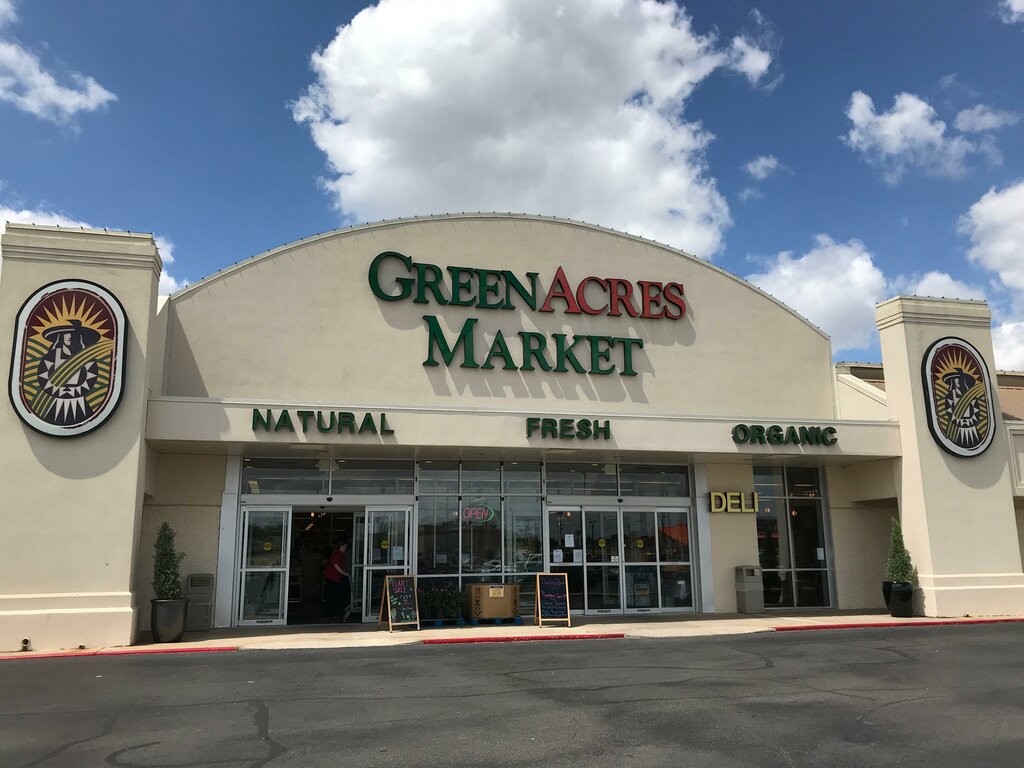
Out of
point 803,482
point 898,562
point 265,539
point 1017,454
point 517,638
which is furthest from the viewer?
point 803,482

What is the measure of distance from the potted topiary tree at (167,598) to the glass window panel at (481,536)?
6059 mm

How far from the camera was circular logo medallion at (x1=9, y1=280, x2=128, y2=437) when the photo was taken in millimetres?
15047

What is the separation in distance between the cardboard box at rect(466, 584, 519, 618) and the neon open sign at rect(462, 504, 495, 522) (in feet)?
5.58

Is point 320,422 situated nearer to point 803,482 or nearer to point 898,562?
point 803,482

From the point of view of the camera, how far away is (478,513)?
762 inches

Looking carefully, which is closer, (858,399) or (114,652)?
(114,652)

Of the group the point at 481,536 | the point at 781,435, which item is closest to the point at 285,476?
the point at 481,536

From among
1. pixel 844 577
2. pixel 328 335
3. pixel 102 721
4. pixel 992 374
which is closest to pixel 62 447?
pixel 328 335

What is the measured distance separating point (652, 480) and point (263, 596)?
9328 millimetres

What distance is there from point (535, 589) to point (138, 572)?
329 inches

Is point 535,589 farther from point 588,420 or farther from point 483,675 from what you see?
point 483,675

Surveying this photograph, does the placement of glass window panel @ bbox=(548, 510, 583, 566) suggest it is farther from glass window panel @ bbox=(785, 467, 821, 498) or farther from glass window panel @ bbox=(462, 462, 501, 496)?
glass window panel @ bbox=(785, 467, 821, 498)

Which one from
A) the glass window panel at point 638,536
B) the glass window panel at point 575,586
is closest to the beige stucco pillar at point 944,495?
the glass window panel at point 638,536

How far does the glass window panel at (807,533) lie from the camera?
21438 millimetres
